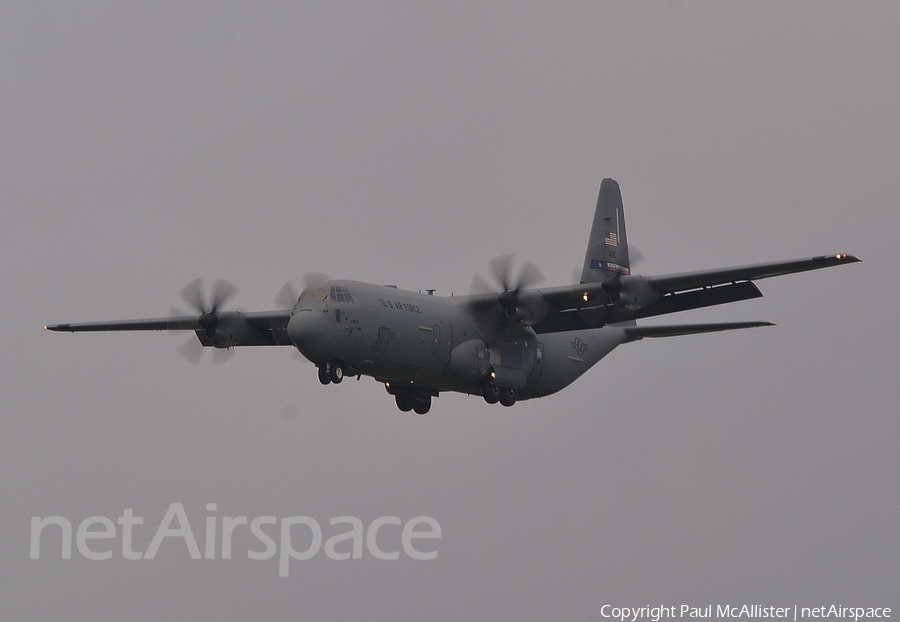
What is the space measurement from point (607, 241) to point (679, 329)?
3665 mm

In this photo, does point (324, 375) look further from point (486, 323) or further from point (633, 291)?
point (633, 291)

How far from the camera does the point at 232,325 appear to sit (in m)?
36.8

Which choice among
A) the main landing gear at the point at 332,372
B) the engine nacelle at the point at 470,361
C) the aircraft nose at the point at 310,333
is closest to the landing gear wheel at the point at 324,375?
the main landing gear at the point at 332,372

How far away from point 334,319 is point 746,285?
9.57 meters

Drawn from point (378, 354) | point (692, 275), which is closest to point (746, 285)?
point (692, 275)

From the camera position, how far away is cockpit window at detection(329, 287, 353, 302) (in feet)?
105

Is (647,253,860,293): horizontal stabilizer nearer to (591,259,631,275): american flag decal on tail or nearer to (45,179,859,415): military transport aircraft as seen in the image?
(45,179,859,415): military transport aircraft

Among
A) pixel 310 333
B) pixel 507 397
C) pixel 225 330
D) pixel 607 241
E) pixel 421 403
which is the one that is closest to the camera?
pixel 310 333

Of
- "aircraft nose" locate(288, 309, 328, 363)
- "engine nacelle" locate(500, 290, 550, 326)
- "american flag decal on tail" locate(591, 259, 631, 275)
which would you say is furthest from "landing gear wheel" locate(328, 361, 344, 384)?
"american flag decal on tail" locate(591, 259, 631, 275)

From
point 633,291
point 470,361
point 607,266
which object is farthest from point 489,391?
point 607,266

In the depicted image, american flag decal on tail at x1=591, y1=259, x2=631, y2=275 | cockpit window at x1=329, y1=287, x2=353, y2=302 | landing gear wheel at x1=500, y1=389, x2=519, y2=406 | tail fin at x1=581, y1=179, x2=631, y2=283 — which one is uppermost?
tail fin at x1=581, y1=179, x2=631, y2=283

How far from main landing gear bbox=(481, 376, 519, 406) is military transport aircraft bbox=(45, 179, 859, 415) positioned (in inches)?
1.0

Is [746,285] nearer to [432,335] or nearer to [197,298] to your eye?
[432,335]

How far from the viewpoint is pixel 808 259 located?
2944 centimetres
